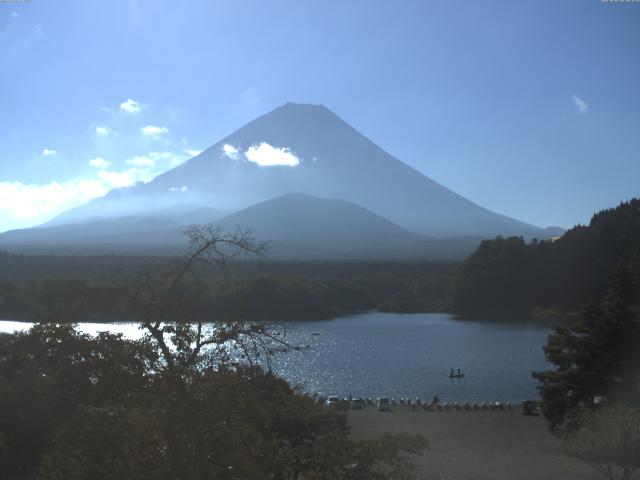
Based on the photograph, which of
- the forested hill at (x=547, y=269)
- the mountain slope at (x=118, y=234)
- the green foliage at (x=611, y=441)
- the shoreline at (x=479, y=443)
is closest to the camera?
the green foliage at (x=611, y=441)

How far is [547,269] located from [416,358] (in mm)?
19052

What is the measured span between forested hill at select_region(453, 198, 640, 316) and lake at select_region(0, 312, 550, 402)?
16.1ft

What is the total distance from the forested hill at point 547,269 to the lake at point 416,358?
4916 mm

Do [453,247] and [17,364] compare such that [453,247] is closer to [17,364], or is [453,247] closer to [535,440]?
[535,440]

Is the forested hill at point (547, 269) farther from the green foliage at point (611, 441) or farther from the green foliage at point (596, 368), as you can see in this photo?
the green foliage at point (611, 441)

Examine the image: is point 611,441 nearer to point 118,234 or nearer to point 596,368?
point 596,368

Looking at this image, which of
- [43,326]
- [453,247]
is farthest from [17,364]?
[453,247]

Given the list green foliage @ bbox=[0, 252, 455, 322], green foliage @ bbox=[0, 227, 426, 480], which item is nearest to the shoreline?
green foliage @ bbox=[0, 227, 426, 480]

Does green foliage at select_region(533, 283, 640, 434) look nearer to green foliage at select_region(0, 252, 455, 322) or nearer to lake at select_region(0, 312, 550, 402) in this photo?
lake at select_region(0, 312, 550, 402)

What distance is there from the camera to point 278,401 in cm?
686

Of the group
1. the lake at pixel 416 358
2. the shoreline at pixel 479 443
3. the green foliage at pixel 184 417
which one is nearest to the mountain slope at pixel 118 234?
the lake at pixel 416 358

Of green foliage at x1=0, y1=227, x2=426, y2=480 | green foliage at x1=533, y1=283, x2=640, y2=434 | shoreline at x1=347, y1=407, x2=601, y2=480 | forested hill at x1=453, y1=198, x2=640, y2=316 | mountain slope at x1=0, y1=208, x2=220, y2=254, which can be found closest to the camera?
green foliage at x1=0, y1=227, x2=426, y2=480

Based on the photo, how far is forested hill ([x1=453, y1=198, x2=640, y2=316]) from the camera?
39.6 m

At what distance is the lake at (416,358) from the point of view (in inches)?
768
